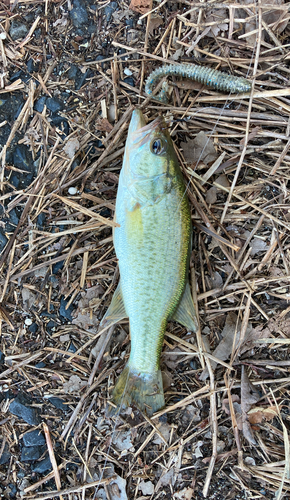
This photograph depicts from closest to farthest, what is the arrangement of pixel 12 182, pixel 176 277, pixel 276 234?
pixel 176 277 → pixel 276 234 → pixel 12 182

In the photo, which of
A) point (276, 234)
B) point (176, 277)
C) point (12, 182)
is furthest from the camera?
point (12, 182)

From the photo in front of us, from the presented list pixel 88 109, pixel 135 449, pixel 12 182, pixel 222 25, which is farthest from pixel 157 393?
pixel 222 25

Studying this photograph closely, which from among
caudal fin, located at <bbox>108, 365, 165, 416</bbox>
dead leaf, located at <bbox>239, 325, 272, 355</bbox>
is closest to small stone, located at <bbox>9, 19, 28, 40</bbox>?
caudal fin, located at <bbox>108, 365, 165, 416</bbox>

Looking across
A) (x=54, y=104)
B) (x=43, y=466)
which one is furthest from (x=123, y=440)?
(x=54, y=104)

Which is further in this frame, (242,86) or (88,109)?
(88,109)

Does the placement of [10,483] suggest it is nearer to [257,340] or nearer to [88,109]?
[257,340]

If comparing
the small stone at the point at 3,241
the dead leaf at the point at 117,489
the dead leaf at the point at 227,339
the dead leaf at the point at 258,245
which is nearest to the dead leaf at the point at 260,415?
the dead leaf at the point at 227,339

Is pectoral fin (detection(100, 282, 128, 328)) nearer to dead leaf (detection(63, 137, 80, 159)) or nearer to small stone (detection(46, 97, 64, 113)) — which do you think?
dead leaf (detection(63, 137, 80, 159))
